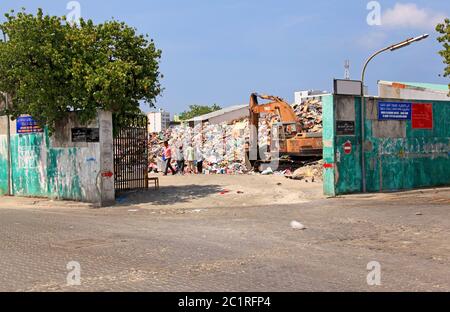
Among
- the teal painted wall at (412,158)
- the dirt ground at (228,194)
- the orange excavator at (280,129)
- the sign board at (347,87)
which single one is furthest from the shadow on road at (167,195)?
the orange excavator at (280,129)

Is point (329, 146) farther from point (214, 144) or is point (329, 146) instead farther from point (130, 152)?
point (214, 144)

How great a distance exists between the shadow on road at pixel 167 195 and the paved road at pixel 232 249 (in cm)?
242

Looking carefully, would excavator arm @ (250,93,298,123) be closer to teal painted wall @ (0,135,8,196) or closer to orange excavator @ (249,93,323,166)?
orange excavator @ (249,93,323,166)

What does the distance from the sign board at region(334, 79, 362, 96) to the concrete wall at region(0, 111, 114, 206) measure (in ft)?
25.8

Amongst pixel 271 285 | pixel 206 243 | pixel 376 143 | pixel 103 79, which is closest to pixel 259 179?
pixel 376 143

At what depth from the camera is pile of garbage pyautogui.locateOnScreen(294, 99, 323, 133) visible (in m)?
33.6

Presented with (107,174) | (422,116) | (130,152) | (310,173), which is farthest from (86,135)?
(422,116)

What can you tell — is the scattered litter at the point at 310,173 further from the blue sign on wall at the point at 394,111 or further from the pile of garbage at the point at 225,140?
the pile of garbage at the point at 225,140

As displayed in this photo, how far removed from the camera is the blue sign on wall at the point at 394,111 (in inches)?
734

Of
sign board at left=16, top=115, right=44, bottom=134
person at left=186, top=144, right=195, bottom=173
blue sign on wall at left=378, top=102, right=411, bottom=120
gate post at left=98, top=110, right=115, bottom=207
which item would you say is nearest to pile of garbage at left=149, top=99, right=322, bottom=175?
person at left=186, top=144, right=195, bottom=173

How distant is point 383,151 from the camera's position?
61.2 feet

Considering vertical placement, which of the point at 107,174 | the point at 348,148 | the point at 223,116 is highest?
the point at 223,116

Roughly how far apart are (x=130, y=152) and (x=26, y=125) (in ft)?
14.3

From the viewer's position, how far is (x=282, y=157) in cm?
2858
